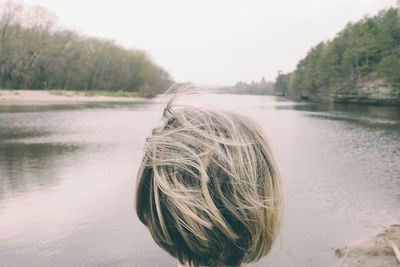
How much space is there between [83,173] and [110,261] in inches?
190

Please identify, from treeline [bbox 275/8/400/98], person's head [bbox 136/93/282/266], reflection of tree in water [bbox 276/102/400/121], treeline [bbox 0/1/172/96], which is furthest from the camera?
treeline [bbox 0/1/172/96]

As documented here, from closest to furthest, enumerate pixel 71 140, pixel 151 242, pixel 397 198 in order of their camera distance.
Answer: pixel 151 242 < pixel 397 198 < pixel 71 140

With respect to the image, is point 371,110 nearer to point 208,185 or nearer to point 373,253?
point 373,253

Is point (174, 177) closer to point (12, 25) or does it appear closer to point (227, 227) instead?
point (227, 227)

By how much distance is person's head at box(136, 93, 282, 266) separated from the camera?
88 centimetres

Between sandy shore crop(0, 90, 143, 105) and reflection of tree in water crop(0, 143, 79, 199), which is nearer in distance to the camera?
reflection of tree in water crop(0, 143, 79, 199)

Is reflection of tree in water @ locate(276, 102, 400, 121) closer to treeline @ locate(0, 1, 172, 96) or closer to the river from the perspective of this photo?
the river

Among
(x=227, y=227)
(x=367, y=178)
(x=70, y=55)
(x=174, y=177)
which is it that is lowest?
(x=367, y=178)

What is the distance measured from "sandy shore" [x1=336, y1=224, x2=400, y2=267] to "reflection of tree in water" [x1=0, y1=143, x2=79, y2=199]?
6.33m

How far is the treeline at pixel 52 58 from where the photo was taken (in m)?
52.5

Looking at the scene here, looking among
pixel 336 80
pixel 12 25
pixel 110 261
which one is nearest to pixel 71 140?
pixel 110 261

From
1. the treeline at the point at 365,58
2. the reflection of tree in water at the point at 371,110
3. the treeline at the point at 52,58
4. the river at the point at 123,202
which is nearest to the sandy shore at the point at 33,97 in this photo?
the treeline at the point at 52,58

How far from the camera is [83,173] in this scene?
8250 millimetres

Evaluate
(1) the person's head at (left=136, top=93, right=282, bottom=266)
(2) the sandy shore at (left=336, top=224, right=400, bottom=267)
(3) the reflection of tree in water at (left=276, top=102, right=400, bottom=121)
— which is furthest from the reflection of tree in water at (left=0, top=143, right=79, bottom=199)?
(3) the reflection of tree in water at (left=276, top=102, right=400, bottom=121)
